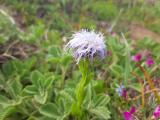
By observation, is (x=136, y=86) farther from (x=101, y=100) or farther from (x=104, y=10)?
(x=104, y=10)

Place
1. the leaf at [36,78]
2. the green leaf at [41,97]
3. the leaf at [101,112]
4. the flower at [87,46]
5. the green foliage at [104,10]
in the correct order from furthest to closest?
the green foliage at [104,10] → the leaf at [36,78] → the green leaf at [41,97] → the leaf at [101,112] → the flower at [87,46]

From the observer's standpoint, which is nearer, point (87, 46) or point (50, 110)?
point (87, 46)

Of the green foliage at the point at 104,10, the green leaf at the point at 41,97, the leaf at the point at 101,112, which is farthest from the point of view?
the green foliage at the point at 104,10

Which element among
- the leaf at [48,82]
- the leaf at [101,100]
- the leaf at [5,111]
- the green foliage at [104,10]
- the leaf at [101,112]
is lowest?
the leaf at [101,112]

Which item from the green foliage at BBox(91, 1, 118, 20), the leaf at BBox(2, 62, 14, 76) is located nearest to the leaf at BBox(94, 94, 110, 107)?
the leaf at BBox(2, 62, 14, 76)

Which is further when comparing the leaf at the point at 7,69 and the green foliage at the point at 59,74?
the leaf at the point at 7,69

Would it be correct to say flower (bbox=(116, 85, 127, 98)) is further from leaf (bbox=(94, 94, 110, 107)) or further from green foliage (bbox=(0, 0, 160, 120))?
leaf (bbox=(94, 94, 110, 107))

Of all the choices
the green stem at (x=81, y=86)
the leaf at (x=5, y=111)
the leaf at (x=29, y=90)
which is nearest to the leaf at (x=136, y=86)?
the green stem at (x=81, y=86)

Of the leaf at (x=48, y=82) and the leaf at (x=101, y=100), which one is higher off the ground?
the leaf at (x=48, y=82)

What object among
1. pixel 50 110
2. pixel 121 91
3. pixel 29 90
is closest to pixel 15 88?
pixel 29 90

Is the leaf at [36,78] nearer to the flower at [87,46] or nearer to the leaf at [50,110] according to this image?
the leaf at [50,110]
